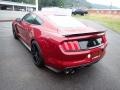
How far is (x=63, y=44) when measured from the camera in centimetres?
415

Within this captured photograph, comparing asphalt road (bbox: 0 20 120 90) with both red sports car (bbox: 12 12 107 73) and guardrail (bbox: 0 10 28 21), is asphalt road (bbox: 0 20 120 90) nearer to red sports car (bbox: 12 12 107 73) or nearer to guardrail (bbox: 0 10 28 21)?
red sports car (bbox: 12 12 107 73)

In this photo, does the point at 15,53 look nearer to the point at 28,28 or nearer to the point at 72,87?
the point at 28,28

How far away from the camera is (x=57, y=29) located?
15.6ft

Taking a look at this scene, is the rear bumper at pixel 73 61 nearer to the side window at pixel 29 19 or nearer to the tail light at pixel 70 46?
the tail light at pixel 70 46

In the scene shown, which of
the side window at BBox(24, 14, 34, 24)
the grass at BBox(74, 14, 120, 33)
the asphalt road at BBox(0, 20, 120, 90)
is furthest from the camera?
the grass at BBox(74, 14, 120, 33)

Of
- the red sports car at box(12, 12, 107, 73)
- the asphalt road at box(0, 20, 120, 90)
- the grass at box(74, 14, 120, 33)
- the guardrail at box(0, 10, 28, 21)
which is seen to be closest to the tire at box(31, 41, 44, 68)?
the red sports car at box(12, 12, 107, 73)

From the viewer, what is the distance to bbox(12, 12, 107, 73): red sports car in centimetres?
418

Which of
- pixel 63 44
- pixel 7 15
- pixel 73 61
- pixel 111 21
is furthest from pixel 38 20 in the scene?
pixel 7 15

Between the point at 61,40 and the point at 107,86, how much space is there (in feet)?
5.04

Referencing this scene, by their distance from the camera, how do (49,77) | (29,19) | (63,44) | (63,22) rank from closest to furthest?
1. (63,44)
2. (49,77)
3. (63,22)
4. (29,19)

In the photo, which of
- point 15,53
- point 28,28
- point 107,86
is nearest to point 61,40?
point 107,86

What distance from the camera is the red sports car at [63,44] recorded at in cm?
418

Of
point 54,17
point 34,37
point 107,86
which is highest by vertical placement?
point 54,17

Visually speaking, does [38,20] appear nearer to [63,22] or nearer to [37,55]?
[63,22]
